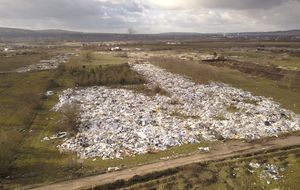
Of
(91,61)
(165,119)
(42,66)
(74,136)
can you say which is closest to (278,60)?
(91,61)

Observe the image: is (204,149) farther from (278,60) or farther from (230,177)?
(278,60)

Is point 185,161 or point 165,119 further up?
point 185,161

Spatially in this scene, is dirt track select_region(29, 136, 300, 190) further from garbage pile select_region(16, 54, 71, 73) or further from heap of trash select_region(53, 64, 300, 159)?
garbage pile select_region(16, 54, 71, 73)

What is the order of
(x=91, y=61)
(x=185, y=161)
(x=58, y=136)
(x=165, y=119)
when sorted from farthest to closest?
(x=91, y=61)
(x=165, y=119)
(x=58, y=136)
(x=185, y=161)

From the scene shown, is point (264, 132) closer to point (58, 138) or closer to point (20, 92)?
point (58, 138)

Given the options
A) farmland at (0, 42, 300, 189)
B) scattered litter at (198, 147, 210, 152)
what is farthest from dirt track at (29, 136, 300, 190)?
farmland at (0, 42, 300, 189)
